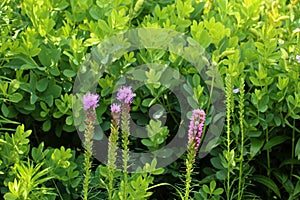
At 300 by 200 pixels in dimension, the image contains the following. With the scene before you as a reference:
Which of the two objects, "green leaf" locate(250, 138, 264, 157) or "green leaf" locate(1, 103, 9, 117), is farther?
"green leaf" locate(250, 138, 264, 157)

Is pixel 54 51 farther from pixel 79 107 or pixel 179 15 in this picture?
pixel 179 15

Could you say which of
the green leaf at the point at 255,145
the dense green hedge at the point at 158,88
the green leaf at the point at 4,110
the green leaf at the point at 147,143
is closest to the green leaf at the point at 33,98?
the dense green hedge at the point at 158,88

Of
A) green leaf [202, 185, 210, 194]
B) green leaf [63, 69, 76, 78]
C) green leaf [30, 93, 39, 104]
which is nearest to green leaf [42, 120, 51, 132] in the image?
green leaf [30, 93, 39, 104]

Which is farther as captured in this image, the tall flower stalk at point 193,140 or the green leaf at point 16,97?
the green leaf at point 16,97

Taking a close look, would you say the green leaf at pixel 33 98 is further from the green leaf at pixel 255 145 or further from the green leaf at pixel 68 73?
the green leaf at pixel 255 145

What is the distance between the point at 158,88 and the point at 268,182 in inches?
28.5

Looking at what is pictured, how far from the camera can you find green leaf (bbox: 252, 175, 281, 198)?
123 inches

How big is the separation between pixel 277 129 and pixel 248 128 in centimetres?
20

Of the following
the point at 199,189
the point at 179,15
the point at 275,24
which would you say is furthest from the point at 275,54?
the point at 199,189

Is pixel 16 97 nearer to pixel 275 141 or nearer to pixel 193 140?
pixel 193 140

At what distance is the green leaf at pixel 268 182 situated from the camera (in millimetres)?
3135

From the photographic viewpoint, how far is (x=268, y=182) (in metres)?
3.15

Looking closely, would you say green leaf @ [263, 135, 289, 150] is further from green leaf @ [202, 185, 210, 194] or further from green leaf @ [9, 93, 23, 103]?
green leaf @ [9, 93, 23, 103]

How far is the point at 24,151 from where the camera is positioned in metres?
2.78
